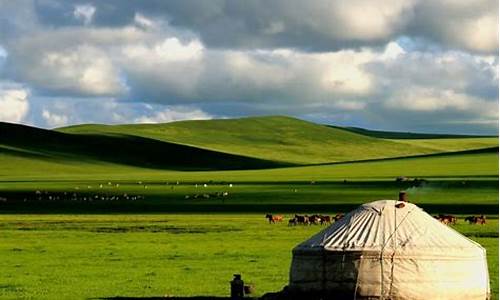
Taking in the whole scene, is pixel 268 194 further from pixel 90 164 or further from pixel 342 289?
pixel 90 164

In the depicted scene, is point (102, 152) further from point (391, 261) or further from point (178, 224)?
point (391, 261)

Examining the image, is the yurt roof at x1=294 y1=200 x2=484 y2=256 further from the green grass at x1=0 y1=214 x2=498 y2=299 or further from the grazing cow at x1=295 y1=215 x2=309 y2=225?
the grazing cow at x1=295 y1=215 x2=309 y2=225

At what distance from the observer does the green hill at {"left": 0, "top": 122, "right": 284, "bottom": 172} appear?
162 meters

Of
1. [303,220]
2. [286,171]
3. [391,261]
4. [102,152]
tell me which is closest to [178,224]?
[303,220]

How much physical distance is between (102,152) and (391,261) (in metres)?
157

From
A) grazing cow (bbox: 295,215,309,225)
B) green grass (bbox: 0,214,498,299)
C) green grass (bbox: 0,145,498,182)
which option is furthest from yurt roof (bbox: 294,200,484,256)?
green grass (bbox: 0,145,498,182)

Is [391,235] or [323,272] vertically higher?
[391,235]

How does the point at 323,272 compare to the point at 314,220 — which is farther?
the point at 314,220

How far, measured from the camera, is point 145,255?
33.3 m

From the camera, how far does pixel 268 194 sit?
82.4m

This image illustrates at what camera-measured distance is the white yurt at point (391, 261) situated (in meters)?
19.6

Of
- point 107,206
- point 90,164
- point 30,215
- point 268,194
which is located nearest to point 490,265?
point 30,215

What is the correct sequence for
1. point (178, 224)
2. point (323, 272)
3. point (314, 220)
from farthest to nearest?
1. point (178, 224)
2. point (314, 220)
3. point (323, 272)

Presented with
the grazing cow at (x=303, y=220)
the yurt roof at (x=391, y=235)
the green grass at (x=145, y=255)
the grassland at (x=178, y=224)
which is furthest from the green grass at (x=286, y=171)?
the yurt roof at (x=391, y=235)
